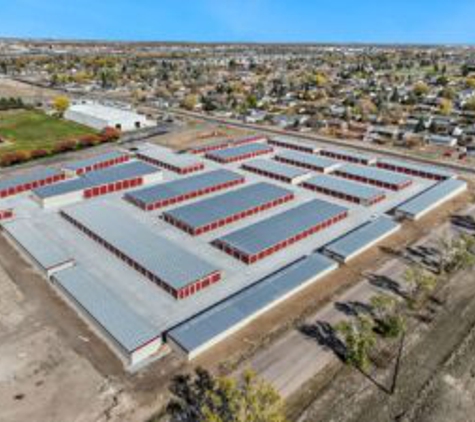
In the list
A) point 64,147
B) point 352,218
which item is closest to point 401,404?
point 352,218

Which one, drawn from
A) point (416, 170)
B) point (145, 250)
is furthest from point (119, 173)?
point (416, 170)

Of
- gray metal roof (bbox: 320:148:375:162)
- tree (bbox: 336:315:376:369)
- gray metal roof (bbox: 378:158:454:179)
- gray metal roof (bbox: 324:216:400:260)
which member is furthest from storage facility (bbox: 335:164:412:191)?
tree (bbox: 336:315:376:369)

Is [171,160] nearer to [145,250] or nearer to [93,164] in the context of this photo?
[93,164]

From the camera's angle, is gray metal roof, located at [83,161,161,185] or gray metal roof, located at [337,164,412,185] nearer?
gray metal roof, located at [83,161,161,185]

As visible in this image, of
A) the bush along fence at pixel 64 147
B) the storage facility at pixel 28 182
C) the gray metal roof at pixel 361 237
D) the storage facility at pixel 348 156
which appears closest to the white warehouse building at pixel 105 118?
the bush along fence at pixel 64 147

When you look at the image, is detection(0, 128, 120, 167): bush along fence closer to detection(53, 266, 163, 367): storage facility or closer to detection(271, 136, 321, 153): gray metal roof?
detection(271, 136, 321, 153): gray metal roof

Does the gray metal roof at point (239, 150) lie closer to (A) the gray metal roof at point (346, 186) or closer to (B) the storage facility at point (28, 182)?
(A) the gray metal roof at point (346, 186)
